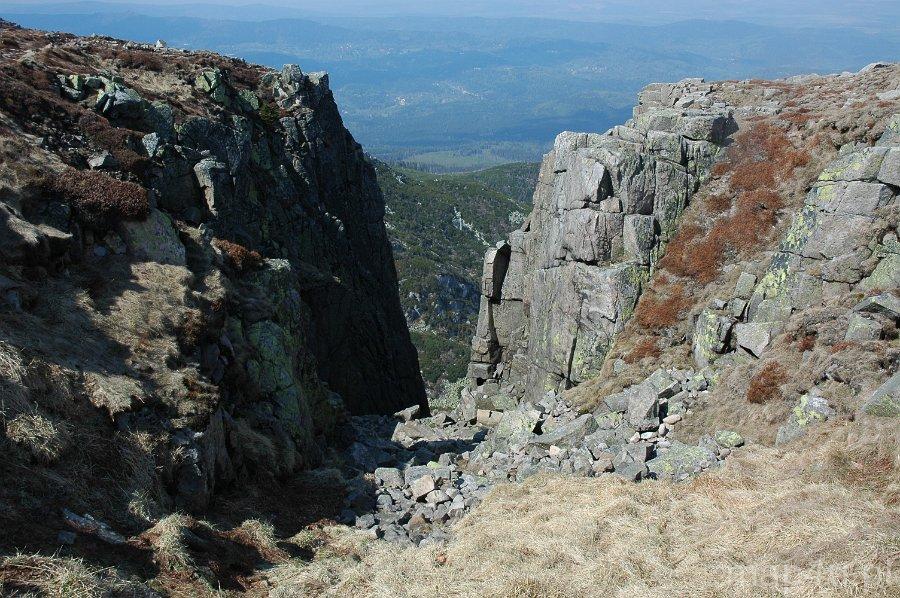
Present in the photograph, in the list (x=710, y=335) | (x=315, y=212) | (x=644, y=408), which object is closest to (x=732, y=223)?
(x=710, y=335)

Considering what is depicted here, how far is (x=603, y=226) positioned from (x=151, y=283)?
24698 millimetres

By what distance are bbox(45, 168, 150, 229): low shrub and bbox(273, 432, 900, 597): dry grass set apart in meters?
16.8

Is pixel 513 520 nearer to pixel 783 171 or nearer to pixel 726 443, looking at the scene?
pixel 726 443

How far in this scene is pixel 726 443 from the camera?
77.4 ft

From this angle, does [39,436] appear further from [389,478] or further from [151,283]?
[389,478]

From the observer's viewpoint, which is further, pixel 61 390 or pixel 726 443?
pixel 726 443

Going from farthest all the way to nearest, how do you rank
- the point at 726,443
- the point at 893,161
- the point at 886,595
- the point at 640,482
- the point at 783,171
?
the point at 783,171, the point at 893,161, the point at 726,443, the point at 640,482, the point at 886,595

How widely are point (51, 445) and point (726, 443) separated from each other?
73.2 feet

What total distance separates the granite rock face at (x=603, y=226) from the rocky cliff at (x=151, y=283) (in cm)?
1508

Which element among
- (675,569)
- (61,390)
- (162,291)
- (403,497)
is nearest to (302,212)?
(162,291)

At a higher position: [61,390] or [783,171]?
[783,171]

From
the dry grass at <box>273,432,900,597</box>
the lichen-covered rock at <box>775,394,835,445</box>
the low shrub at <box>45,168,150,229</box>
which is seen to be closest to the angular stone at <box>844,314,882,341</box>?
the lichen-covered rock at <box>775,394,835,445</box>

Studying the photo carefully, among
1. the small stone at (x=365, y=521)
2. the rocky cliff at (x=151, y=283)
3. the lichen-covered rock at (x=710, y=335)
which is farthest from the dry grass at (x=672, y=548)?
the lichen-covered rock at (x=710, y=335)

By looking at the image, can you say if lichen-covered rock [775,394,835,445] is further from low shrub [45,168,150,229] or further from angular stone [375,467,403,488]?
low shrub [45,168,150,229]
